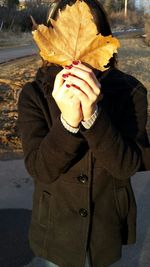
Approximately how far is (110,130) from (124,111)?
9.1 inches

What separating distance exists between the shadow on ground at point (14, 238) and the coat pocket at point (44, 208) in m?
1.59

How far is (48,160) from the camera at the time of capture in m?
1.72

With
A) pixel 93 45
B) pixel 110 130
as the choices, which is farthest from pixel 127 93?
pixel 93 45

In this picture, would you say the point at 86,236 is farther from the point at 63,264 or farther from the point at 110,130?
the point at 110,130

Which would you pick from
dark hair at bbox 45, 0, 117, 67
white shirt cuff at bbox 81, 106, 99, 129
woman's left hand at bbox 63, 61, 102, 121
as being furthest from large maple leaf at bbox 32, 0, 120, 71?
dark hair at bbox 45, 0, 117, 67

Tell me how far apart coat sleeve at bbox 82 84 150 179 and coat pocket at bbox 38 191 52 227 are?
0.95ft

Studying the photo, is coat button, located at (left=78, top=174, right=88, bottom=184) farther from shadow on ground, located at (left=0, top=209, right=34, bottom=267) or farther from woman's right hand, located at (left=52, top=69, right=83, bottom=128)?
shadow on ground, located at (left=0, top=209, right=34, bottom=267)

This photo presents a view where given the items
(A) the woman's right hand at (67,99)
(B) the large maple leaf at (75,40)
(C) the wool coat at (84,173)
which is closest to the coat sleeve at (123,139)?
(C) the wool coat at (84,173)

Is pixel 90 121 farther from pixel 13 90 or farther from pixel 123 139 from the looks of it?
pixel 13 90

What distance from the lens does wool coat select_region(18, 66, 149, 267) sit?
1752 mm

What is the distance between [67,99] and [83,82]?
0.09 m

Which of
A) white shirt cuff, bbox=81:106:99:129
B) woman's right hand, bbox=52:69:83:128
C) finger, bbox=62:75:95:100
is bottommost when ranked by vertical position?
white shirt cuff, bbox=81:106:99:129

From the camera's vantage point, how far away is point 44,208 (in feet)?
6.49

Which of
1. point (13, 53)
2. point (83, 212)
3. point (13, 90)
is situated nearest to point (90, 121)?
point (83, 212)
